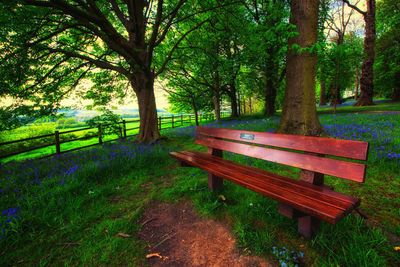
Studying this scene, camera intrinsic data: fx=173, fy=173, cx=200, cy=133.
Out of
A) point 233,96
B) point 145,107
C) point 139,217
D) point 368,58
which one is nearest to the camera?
point 139,217

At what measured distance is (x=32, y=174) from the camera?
3779mm

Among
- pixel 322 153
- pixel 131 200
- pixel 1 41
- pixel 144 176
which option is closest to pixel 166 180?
pixel 144 176

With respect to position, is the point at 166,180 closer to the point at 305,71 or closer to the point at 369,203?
the point at 369,203

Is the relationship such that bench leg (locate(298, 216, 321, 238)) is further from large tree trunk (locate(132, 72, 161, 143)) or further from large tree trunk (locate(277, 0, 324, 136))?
large tree trunk (locate(132, 72, 161, 143))

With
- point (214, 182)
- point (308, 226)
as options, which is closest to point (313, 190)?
point (308, 226)

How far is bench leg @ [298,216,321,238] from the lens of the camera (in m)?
1.65

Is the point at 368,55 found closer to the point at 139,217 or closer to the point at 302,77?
the point at 302,77

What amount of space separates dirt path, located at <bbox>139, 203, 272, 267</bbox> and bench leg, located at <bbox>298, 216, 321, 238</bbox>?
497 millimetres

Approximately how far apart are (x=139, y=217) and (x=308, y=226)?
6.69 feet

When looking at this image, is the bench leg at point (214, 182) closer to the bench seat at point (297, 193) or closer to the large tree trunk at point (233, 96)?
the bench seat at point (297, 193)

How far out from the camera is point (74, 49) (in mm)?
6137

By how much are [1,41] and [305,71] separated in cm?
822

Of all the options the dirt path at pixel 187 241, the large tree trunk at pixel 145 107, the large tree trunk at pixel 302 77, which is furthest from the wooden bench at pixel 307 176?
the large tree trunk at pixel 145 107

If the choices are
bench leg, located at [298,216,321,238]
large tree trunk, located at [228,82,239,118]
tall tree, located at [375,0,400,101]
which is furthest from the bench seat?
tall tree, located at [375,0,400,101]
